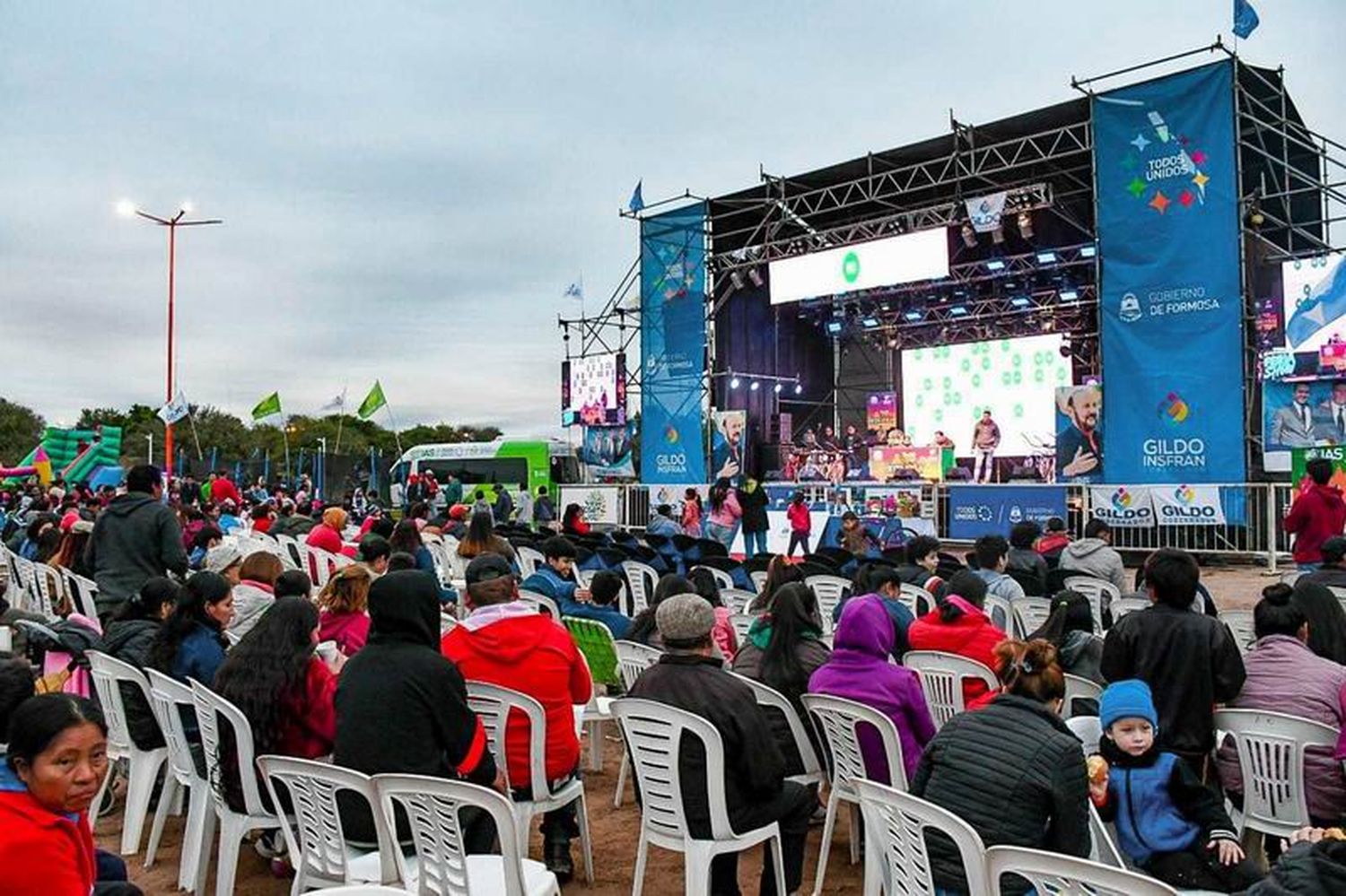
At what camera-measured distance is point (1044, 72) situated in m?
22.3

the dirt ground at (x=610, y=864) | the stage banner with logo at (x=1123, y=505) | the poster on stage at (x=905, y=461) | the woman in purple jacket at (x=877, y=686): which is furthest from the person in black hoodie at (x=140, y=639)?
the poster on stage at (x=905, y=461)

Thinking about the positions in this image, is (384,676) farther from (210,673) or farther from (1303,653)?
→ (1303,653)

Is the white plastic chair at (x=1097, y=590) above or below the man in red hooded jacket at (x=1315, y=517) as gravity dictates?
below

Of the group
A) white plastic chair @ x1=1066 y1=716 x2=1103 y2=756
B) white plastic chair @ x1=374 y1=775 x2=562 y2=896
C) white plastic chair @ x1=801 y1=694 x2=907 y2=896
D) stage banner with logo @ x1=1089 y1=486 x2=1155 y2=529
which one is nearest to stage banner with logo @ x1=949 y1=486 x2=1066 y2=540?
stage banner with logo @ x1=1089 y1=486 x2=1155 y2=529

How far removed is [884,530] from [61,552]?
34.6 ft

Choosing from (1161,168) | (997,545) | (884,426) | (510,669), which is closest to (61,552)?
(510,669)

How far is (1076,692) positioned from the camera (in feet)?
12.6

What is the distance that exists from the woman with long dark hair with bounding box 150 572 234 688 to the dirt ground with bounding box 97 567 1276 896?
2.47ft

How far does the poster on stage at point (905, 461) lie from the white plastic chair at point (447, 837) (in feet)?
60.8

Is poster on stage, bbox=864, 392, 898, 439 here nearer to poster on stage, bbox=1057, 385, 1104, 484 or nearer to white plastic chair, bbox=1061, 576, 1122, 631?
poster on stage, bbox=1057, 385, 1104, 484

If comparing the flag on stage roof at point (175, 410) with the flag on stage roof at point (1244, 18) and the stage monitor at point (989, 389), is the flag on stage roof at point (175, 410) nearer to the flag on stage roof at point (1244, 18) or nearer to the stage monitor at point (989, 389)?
the stage monitor at point (989, 389)

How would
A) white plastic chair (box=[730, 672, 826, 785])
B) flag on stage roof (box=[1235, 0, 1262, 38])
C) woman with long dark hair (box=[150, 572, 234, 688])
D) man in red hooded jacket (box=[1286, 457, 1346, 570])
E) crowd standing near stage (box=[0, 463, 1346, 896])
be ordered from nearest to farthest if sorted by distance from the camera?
1. crowd standing near stage (box=[0, 463, 1346, 896])
2. white plastic chair (box=[730, 672, 826, 785])
3. woman with long dark hair (box=[150, 572, 234, 688])
4. man in red hooded jacket (box=[1286, 457, 1346, 570])
5. flag on stage roof (box=[1235, 0, 1262, 38])

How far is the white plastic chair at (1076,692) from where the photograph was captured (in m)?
3.81

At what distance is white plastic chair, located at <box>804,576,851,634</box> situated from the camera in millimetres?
6566
